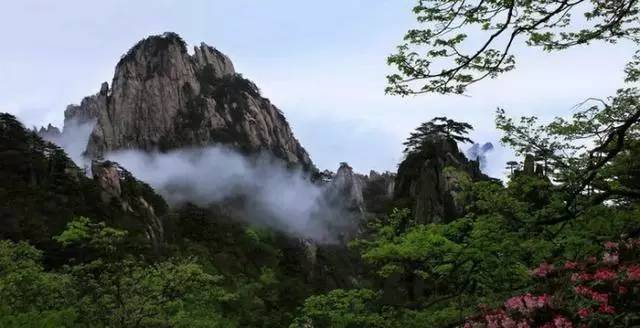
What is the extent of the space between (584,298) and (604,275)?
0.59 m

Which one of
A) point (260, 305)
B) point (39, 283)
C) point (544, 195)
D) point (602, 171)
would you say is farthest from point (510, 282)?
point (260, 305)

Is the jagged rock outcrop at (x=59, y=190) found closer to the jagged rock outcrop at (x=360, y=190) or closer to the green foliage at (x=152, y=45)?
the green foliage at (x=152, y=45)

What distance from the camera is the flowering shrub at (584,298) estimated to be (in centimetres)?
540

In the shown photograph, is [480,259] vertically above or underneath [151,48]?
underneath

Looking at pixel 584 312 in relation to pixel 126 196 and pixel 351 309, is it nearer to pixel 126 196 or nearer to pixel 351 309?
pixel 351 309

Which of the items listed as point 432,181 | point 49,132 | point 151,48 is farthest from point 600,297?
point 49,132

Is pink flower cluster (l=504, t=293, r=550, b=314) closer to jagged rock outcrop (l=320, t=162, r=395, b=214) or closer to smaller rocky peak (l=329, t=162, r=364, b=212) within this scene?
jagged rock outcrop (l=320, t=162, r=395, b=214)

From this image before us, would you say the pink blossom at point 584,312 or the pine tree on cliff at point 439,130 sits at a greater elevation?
the pine tree on cliff at point 439,130

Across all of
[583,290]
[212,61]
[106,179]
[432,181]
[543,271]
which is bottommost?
[583,290]

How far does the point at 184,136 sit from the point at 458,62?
10372 cm

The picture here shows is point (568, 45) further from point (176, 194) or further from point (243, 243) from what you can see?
point (176, 194)

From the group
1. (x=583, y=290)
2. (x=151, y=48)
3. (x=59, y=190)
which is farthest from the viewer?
(x=151, y=48)

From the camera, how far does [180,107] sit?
105 m

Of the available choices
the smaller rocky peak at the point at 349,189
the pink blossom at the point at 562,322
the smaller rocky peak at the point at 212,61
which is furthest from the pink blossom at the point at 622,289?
the smaller rocky peak at the point at 212,61
